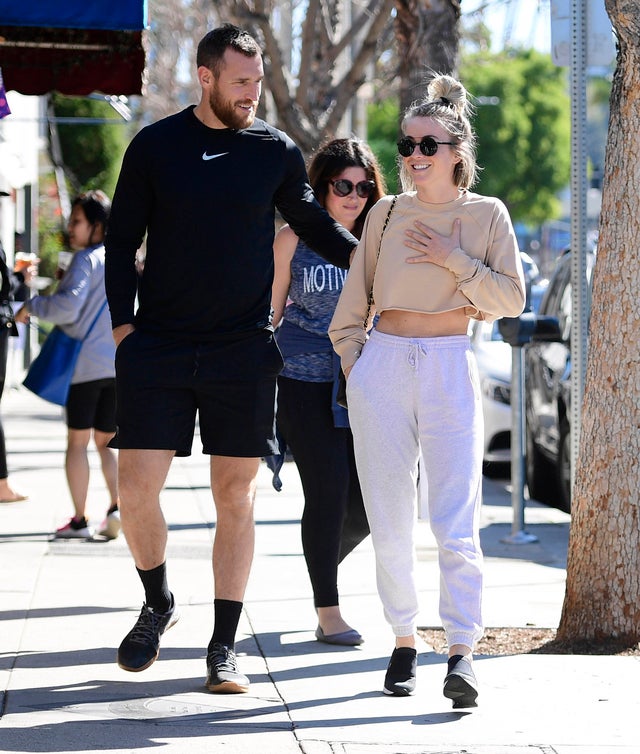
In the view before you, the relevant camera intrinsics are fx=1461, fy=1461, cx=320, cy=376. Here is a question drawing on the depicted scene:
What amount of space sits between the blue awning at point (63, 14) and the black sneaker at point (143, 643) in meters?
3.13

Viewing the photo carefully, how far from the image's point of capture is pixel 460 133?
472 centimetres

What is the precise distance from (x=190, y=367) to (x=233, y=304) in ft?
0.84

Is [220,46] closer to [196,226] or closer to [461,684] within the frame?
[196,226]

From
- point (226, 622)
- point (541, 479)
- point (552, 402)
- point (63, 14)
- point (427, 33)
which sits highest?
point (427, 33)

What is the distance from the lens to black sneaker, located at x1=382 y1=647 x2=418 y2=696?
4.80 metres

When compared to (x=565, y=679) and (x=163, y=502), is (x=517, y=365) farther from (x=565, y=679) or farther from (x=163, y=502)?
(x=565, y=679)

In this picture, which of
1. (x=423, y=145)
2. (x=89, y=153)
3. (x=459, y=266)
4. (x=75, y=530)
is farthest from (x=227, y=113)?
(x=89, y=153)

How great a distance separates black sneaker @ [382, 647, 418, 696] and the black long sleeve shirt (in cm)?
120

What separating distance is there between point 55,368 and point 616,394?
355cm

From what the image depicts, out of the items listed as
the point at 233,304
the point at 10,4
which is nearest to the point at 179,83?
the point at 10,4

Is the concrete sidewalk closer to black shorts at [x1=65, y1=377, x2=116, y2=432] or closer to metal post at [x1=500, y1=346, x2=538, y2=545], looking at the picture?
metal post at [x1=500, y1=346, x2=538, y2=545]

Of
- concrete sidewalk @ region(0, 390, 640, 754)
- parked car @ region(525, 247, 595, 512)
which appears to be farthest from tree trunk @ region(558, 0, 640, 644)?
parked car @ region(525, 247, 595, 512)

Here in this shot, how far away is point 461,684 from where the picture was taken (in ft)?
14.9

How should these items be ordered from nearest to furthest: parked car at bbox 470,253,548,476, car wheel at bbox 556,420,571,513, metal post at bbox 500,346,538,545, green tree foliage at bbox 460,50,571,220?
metal post at bbox 500,346,538,545, car wheel at bbox 556,420,571,513, parked car at bbox 470,253,548,476, green tree foliage at bbox 460,50,571,220
